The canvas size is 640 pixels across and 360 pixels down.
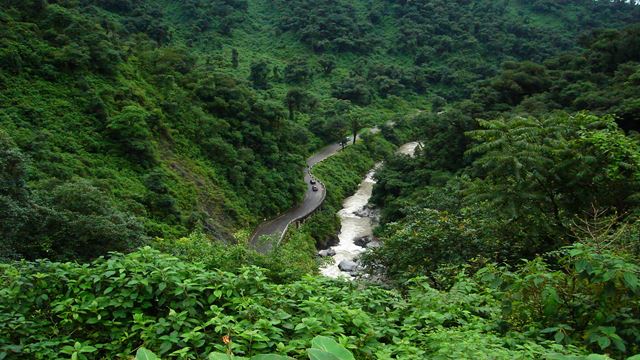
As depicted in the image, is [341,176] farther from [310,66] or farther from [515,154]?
[515,154]

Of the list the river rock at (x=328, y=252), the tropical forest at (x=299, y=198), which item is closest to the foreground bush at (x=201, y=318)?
the tropical forest at (x=299, y=198)

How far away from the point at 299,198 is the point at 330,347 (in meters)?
35.8

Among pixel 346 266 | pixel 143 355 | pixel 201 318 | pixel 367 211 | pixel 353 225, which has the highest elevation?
pixel 143 355

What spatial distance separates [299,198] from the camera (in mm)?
37812

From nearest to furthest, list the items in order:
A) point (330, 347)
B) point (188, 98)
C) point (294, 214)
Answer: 1. point (330, 347)
2. point (188, 98)
3. point (294, 214)

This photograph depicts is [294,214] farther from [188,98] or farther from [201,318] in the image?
[201,318]

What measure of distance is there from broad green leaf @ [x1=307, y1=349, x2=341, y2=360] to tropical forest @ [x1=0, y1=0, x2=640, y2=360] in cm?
1

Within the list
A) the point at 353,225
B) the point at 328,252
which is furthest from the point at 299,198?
the point at 328,252

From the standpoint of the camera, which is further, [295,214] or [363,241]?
[295,214]

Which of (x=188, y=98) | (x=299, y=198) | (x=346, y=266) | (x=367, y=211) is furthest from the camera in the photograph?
(x=367, y=211)

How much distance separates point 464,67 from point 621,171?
66.7 m

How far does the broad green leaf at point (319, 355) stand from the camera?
6.07 feet

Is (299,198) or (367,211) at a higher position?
(299,198)

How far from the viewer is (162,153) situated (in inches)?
1182
